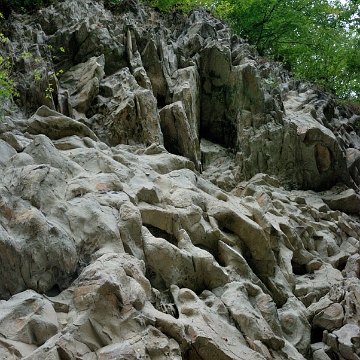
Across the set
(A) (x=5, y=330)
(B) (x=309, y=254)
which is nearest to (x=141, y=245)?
(A) (x=5, y=330)

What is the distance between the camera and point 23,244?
8156 millimetres

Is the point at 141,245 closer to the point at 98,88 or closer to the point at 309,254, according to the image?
the point at 309,254

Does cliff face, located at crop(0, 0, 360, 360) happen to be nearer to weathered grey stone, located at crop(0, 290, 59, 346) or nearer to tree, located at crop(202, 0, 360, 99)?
weathered grey stone, located at crop(0, 290, 59, 346)

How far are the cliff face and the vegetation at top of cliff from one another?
594 cm

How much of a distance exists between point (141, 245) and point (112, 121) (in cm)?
845

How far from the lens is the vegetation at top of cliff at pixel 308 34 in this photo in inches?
1304

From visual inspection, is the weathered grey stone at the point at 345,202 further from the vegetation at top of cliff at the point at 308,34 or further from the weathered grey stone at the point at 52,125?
the vegetation at top of cliff at the point at 308,34

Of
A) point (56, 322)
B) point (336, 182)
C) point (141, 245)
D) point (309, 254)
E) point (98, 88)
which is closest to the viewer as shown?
point (56, 322)

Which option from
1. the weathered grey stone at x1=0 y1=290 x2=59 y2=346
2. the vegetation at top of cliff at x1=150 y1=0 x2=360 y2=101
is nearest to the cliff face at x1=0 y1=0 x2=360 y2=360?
the weathered grey stone at x1=0 y1=290 x2=59 y2=346

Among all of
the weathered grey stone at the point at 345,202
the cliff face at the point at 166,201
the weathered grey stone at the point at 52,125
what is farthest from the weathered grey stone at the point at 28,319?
the weathered grey stone at the point at 345,202

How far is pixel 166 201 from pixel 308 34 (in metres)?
26.7

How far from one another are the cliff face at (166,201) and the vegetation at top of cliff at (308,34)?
5.94m

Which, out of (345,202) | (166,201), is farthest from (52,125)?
(345,202)

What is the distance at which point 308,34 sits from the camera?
3466 centimetres
